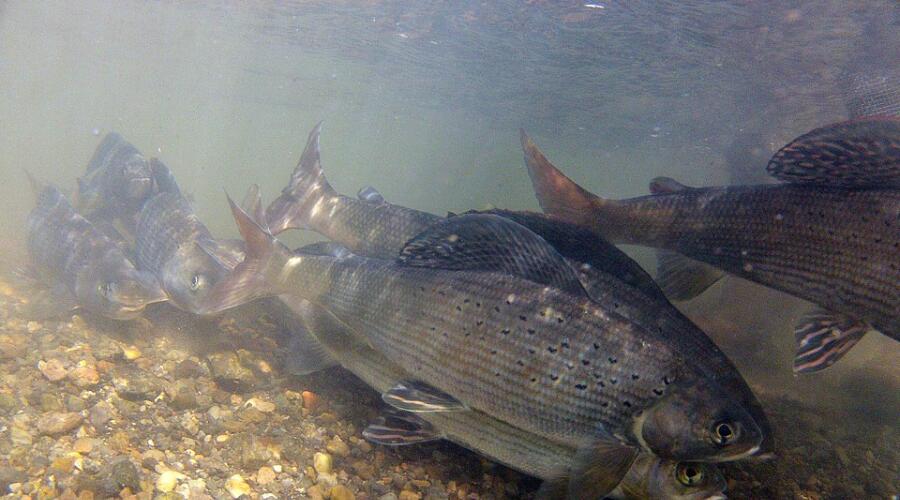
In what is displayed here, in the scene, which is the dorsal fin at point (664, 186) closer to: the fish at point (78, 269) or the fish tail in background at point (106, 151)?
the fish at point (78, 269)

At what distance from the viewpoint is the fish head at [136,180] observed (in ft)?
26.7

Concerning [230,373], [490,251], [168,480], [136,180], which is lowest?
[230,373]

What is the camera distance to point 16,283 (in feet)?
24.0

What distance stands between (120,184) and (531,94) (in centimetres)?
2634

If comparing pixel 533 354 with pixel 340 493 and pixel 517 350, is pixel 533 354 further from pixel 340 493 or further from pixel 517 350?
pixel 340 493

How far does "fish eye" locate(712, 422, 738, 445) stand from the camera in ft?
7.30

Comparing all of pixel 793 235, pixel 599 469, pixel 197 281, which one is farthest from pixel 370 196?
pixel 599 469

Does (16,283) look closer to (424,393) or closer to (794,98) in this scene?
(424,393)

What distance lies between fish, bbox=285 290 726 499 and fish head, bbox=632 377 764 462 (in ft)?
0.42

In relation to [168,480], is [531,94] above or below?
above

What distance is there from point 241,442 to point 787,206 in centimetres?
436

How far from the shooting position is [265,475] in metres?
3.10

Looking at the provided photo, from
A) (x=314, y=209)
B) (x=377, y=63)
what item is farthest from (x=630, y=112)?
(x=314, y=209)

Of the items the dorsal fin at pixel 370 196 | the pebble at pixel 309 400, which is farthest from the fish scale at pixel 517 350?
the dorsal fin at pixel 370 196
